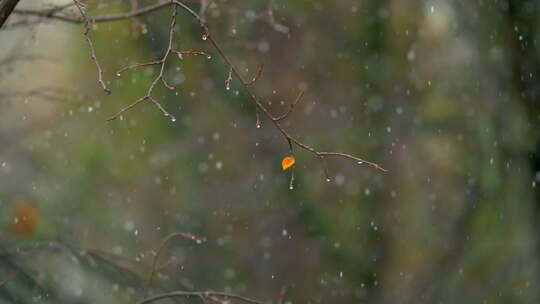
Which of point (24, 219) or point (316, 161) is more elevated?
Result: point (316, 161)

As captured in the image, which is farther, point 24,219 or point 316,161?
point 24,219

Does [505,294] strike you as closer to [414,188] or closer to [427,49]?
[414,188]

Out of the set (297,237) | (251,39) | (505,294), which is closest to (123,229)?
(297,237)

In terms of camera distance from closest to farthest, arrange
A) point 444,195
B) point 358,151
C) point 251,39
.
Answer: point 358,151
point 251,39
point 444,195

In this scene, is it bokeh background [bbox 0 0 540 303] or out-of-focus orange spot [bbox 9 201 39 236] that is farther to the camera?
out-of-focus orange spot [bbox 9 201 39 236]

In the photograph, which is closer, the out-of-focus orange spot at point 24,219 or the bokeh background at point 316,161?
the bokeh background at point 316,161
